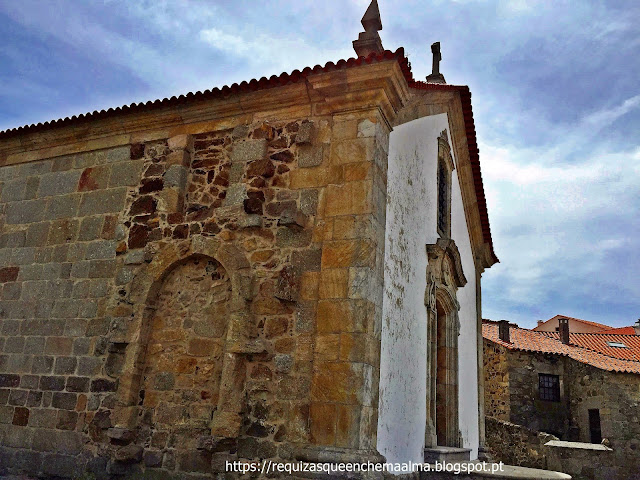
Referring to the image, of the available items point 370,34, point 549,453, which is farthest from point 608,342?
point 370,34

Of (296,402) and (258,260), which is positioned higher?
(258,260)

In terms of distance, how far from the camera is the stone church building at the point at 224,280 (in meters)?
4.93

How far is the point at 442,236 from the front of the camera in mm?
8516

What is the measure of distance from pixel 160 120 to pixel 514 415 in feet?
61.3

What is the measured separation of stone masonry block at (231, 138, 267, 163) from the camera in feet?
19.3

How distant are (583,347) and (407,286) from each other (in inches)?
795

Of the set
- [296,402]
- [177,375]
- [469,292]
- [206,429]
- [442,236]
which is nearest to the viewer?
[296,402]

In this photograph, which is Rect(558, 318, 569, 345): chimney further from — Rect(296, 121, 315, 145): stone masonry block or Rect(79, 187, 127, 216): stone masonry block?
Rect(79, 187, 127, 216): stone masonry block

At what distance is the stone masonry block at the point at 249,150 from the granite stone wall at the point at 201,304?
0.08 feet

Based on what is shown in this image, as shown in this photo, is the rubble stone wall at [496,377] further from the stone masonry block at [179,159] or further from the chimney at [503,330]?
the stone masonry block at [179,159]

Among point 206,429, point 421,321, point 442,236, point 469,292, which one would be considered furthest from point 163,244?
point 469,292

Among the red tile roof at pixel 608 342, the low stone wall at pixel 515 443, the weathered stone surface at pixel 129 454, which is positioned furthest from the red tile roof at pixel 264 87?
the red tile roof at pixel 608 342

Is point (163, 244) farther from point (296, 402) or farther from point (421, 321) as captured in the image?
point (421, 321)

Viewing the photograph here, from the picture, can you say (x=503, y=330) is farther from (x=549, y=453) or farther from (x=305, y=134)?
(x=305, y=134)
